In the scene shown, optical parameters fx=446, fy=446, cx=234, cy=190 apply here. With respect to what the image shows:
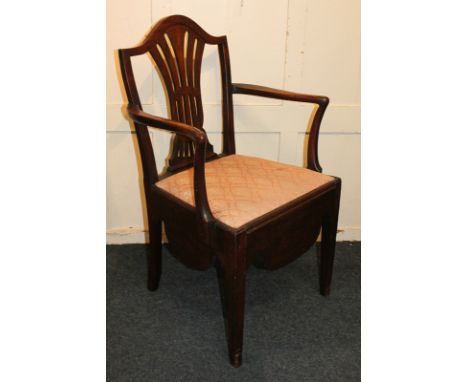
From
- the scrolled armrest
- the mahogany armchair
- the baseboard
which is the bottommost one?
the baseboard

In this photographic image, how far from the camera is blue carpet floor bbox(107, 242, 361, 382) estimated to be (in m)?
1.37

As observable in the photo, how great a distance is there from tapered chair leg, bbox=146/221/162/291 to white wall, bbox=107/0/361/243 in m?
0.41

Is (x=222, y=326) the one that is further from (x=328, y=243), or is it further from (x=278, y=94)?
(x=278, y=94)

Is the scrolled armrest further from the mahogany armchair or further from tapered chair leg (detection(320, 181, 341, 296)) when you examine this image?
tapered chair leg (detection(320, 181, 341, 296))

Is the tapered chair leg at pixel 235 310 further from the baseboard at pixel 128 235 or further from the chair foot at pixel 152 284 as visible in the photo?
the baseboard at pixel 128 235

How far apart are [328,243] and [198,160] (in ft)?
2.22

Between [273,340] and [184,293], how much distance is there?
16.7 inches

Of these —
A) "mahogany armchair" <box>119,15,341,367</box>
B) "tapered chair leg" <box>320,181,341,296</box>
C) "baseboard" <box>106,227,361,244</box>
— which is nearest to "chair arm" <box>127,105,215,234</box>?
"mahogany armchair" <box>119,15,341,367</box>

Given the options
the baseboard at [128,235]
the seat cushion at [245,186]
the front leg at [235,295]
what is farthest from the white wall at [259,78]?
the front leg at [235,295]

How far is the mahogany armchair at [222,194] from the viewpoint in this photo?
1268 millimetres

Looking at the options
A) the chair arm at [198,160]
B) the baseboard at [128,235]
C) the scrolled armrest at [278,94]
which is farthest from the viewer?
the baseboard at [128,235]

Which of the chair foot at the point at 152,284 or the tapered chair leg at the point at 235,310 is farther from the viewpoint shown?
the chair foot at the point at 152,284

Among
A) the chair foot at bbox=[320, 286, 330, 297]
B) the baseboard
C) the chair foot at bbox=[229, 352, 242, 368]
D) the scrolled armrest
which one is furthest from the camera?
the baseboard

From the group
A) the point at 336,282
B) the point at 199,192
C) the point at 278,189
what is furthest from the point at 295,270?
the point at 199,192
